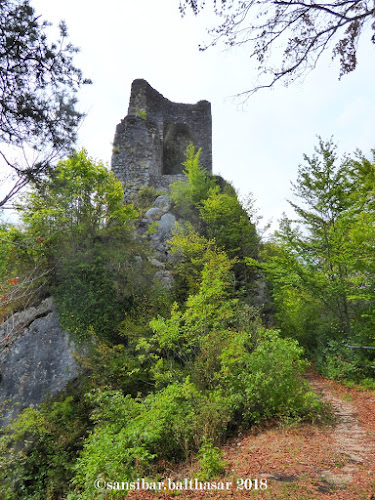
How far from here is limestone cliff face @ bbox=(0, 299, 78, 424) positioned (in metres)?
5.84

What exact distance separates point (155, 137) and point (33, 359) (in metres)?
10.2

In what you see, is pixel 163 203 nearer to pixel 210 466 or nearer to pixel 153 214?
pixel 153 214

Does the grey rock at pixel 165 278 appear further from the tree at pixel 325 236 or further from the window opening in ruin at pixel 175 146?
the window opening in ruin at pixel 175 146

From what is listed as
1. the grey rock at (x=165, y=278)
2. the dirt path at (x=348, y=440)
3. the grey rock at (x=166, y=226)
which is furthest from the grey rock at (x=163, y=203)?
the dirt path at (x=348, y=440)

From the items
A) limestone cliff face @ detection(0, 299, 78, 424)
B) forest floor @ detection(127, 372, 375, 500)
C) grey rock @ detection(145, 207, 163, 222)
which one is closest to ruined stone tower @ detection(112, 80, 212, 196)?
grey rock @ detection(145, 207, 163, 222)

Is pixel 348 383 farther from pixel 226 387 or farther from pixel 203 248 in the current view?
pixel 203 248

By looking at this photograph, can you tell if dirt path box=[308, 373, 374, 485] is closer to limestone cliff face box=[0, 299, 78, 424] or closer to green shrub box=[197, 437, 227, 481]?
green shrub box=[197, 437, 227, 481]

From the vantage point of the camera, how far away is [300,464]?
294cm

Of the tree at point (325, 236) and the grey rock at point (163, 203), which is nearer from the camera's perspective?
the tree at point (325, 236)

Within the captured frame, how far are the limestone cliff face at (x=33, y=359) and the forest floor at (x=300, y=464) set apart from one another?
3.71 m

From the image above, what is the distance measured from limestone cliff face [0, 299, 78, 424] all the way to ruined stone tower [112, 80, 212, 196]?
6791 mm

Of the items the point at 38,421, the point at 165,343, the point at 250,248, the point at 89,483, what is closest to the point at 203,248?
the point at 250,248

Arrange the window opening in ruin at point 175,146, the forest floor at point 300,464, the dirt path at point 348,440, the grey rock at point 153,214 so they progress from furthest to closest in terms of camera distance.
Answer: the window opening in ruin at point 175,146
the grey rock at point 153,214
the dirt path at point 348,440
the forest floor at point 300,464

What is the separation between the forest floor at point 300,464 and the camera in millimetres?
2529
